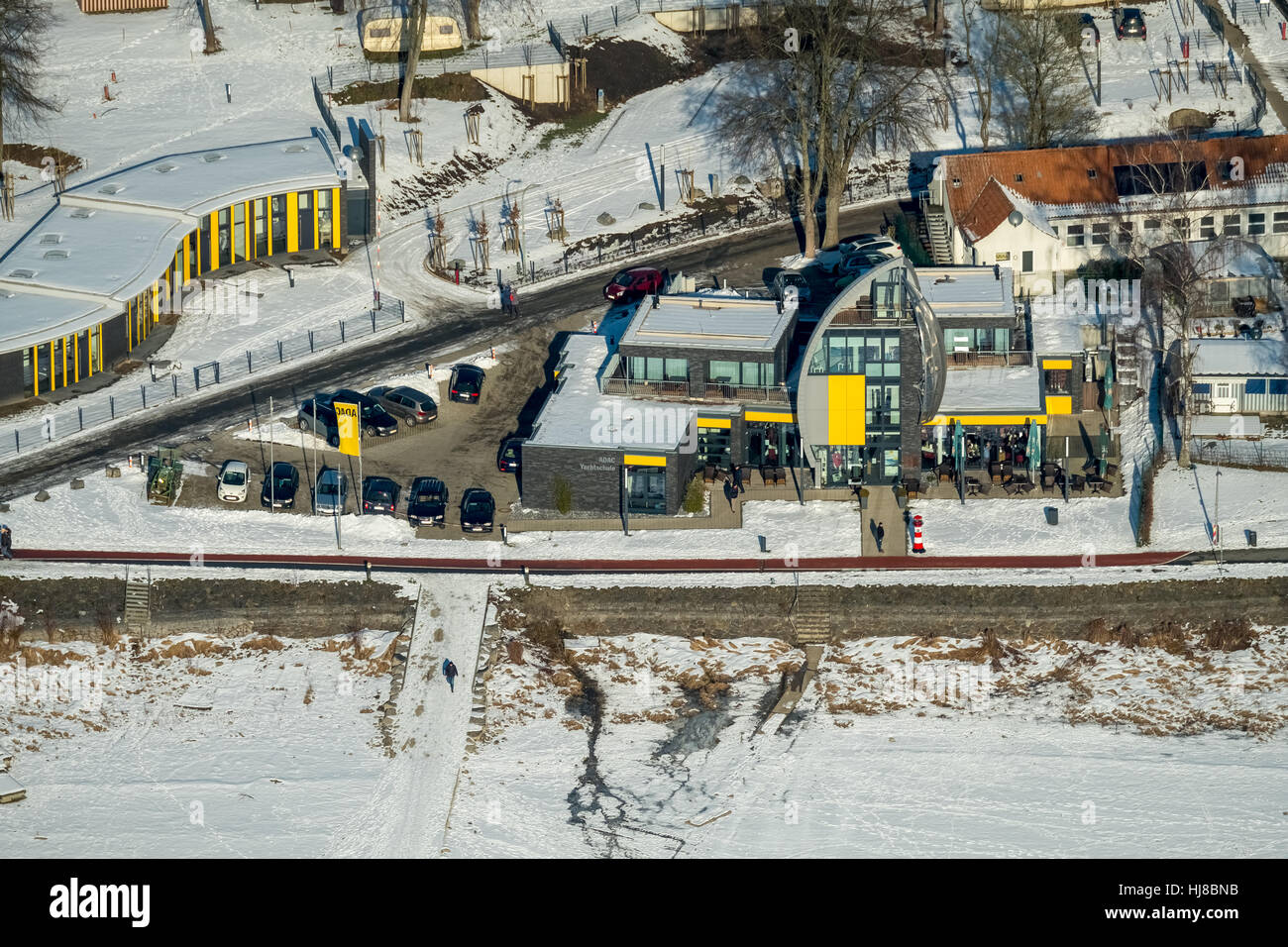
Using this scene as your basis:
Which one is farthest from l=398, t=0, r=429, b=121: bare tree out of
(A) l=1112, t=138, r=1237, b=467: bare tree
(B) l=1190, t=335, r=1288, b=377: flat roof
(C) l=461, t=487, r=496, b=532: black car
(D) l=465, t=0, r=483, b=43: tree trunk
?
(B) l=1190, t=335, r=1288, b=377: flat roof

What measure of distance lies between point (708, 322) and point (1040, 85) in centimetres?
2871

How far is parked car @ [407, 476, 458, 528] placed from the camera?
106 m

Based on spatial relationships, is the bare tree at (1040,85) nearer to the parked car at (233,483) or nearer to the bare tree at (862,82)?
the bare tree at (862,82)

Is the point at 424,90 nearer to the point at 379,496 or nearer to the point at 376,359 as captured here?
the point at 376,359

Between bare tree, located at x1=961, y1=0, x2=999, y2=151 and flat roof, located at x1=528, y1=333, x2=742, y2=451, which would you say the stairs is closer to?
bare tree, located at x1=961, y1=0, x2=999, y2=151

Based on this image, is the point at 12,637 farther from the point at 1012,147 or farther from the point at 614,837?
the point at 1012,147

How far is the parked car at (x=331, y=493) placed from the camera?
106312 millimetres

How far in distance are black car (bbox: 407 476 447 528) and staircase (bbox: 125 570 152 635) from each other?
35.8 feet

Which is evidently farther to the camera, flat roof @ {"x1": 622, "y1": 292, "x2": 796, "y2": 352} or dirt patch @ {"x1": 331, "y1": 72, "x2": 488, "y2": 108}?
dirt patch @ {"x1": 331, "y1": 72, "x2": 488, "y2": 108}

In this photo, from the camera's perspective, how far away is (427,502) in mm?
106562

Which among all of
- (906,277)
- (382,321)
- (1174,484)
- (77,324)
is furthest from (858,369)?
(77,324)

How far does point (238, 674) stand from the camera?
325ft

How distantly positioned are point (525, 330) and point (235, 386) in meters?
13.4

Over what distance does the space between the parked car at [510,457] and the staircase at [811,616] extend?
14135mm
